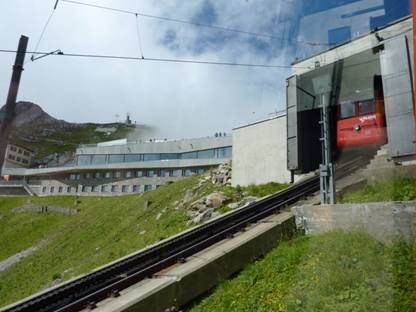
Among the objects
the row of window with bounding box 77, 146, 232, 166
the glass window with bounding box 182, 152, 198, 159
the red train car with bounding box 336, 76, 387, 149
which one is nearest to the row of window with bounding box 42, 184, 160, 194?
the row of window with bounding box 77, 146, 232, 166

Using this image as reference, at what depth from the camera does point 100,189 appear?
172ft

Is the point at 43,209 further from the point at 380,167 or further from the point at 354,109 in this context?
the point at 380,167

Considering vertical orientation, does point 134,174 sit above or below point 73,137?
below

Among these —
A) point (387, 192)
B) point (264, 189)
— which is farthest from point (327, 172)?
point (264, 189)

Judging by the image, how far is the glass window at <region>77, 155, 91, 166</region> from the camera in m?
54.8

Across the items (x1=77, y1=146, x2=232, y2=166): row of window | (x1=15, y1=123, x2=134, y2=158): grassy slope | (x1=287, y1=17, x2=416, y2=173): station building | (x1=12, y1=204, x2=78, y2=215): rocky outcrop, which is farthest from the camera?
(x1=15, y1=123, x2=134, y2=158): grassy slope

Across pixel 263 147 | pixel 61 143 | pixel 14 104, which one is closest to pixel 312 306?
pixel 14 104

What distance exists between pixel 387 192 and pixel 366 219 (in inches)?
24.8

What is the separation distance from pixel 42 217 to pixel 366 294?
138ft

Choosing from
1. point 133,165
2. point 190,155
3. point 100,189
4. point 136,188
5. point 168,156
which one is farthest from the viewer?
point 100,189

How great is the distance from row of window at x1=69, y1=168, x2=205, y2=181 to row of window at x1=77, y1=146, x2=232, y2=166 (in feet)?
5.64

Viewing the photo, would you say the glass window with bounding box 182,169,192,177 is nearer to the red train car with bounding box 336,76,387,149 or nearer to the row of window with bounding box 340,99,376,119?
the red train car with bounding box 336,76,387,149

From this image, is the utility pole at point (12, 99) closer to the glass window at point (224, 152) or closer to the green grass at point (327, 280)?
the green grass at point (327, 280)

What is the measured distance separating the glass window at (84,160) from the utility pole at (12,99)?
4796 cm
